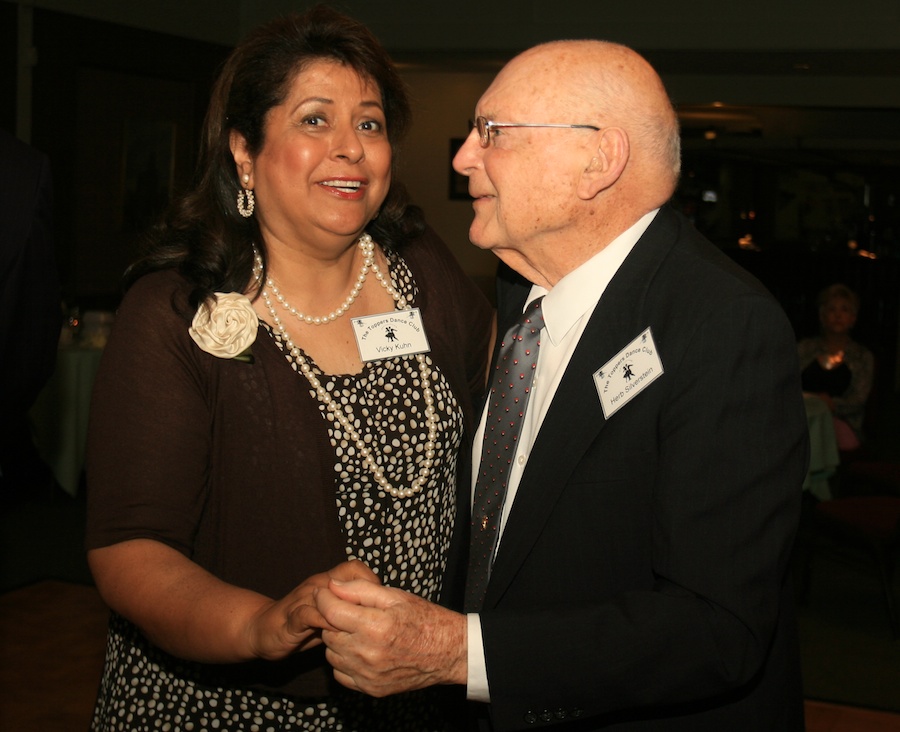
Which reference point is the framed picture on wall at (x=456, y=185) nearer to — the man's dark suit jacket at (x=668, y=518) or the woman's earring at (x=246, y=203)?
the woman's earring at (x=246, y=203)

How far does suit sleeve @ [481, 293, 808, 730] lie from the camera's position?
138 cm

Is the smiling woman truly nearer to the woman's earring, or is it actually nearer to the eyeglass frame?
the woman's earring

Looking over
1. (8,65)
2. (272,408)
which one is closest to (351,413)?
(272,408)

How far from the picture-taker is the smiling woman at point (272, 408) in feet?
5.45

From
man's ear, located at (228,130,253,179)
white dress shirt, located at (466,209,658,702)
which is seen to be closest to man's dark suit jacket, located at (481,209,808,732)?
white dress shirt, located at (466,209,658,702)

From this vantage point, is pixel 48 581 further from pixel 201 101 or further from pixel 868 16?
pixel 868 16

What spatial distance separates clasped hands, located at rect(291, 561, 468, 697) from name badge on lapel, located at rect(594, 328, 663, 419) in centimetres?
38

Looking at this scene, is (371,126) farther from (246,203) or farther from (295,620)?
(295,620)

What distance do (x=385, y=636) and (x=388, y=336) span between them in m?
0.77

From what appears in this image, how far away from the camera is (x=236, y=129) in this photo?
1980mm

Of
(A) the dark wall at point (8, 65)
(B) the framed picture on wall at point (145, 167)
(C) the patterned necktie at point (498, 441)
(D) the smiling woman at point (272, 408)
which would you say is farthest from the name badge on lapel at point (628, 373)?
Result: (B) the framed picture on wall at point (145, 167)

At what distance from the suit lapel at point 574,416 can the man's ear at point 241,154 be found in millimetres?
789

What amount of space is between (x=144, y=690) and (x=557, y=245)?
110 centimetres

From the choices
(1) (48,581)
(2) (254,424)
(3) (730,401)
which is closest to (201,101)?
(1) (48,581)
